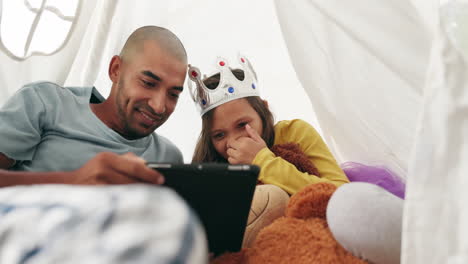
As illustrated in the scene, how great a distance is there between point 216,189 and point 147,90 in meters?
0.57

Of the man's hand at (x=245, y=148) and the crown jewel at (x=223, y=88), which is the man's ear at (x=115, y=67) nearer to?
the crown jewel at (x=223, y=88)

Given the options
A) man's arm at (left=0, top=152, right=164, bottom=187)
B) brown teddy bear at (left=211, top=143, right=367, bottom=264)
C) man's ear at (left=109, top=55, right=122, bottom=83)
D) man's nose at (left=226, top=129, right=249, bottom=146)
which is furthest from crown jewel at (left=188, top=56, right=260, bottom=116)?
man's arm at (left=0, top=152, right=164, bottom=187)

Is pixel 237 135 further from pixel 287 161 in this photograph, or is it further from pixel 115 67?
pixel 115 67

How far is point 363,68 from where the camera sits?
105cm

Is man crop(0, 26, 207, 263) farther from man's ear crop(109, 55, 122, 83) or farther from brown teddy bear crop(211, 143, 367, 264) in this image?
brown teddy bear crop(211, 143, 367, 264)

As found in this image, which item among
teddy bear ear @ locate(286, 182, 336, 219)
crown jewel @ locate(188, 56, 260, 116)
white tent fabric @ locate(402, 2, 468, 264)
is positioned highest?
white tent fabric @ locate(402, 2, 468, 264)

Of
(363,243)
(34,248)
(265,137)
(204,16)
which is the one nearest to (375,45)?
(265,137)

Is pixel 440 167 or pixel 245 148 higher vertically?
pixel 440 167

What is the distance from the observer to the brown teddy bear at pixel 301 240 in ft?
2.04

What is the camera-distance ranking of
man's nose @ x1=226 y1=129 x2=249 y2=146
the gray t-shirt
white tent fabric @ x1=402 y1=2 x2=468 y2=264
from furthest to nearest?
man's nose @ x1=226 y1=129 x2=249 y2=146, the gray t-shirt, white tent fabric @ x1=402 y1=2 x2=468 y2=264

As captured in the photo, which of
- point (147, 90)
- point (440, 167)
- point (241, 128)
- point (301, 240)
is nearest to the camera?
point (440, 167)

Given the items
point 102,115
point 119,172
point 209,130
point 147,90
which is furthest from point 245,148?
point 119,172

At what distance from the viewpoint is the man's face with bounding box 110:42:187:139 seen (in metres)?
1.06

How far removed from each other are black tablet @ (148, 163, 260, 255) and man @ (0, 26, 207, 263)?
58mm
